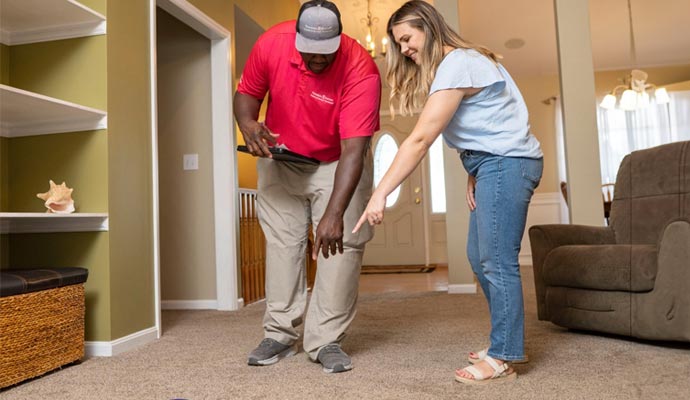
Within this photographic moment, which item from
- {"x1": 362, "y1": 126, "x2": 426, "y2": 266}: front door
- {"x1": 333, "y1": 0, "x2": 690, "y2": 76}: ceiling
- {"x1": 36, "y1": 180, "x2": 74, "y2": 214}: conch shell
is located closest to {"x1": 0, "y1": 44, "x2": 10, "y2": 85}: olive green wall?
{"x1": 36, "y1": 180, "x2": 74, "y2": 214}: conch shell

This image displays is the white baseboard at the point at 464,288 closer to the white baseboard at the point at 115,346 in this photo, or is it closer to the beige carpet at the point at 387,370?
the beige carpet at the point at 387,370

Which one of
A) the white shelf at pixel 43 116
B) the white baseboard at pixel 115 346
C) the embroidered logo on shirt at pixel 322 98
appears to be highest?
the white shelf at pixel 43 116

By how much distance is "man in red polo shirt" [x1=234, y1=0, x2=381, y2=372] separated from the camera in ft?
6.07

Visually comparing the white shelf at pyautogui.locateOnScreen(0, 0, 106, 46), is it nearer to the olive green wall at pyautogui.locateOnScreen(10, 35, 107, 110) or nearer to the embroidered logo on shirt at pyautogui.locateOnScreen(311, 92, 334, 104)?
the olive green wall at pyautogui.locateOnScreen(10, 35, 107, 110)

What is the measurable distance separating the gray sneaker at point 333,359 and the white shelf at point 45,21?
5.38 ft

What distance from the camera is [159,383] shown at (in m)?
1.88

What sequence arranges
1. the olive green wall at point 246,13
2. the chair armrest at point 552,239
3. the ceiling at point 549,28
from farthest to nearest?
the ceiling at point 549,28 → the olive green wall at point 246,13 → the chair armrest at point 552,239

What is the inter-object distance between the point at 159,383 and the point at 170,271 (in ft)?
6.85

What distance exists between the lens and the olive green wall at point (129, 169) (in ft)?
8.12

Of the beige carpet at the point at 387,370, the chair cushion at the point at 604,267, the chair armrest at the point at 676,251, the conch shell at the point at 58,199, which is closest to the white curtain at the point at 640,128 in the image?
the chair cushion at the point at 604,267

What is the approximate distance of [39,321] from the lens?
6.59ft

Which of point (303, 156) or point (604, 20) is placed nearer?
point (303, 156)

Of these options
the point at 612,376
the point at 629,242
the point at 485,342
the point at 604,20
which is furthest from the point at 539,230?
the point at 604,20

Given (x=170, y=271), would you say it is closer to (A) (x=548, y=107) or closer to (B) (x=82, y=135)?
(B) (x=82, y=135)
